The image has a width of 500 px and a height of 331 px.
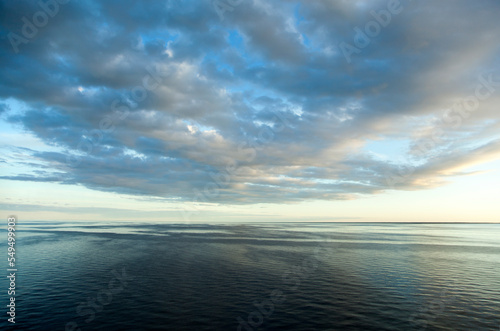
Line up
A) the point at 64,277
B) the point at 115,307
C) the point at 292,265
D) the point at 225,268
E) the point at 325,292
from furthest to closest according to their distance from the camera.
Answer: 1. the point at 292,265
2. the point at 225,268
3. the point at 64,277
4. the point at 325,292
5. the point at 115,307

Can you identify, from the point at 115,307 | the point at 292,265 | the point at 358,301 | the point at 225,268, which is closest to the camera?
the point at 115,307

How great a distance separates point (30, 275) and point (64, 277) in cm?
613

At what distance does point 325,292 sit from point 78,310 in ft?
90.5

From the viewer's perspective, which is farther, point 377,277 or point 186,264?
point 186,264

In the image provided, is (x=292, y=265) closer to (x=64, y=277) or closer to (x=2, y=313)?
(x=64, y=277)

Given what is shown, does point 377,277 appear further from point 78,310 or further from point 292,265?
point 78,310

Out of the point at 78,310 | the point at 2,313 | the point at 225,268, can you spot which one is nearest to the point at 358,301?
the point at 225,268

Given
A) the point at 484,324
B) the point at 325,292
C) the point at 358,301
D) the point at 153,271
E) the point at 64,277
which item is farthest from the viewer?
the point at 153,271

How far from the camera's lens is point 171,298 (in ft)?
107

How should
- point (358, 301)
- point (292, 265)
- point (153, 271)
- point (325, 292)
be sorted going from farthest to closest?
point (292, 265), point (153, 271), point (325, 292), point (358, 301)

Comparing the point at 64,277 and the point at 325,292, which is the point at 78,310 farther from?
the point at 325,292

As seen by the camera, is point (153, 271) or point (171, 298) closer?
point (171, 298)

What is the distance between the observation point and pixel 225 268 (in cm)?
4978

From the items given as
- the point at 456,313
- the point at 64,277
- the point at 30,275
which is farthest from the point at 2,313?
the point at 456,313
